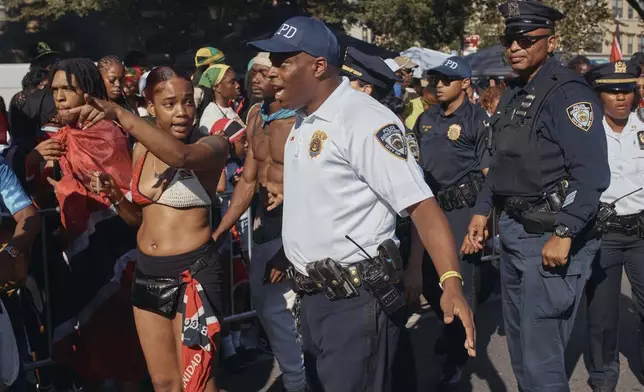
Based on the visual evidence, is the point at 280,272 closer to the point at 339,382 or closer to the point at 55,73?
the point at 339,382

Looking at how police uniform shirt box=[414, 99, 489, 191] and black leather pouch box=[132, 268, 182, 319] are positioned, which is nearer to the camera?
black leather pouch box=[132, 268, 182, 319]

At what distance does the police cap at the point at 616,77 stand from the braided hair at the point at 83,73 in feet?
10.7

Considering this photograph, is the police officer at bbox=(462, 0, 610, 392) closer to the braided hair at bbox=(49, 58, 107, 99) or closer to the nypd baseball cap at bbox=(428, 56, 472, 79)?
the nypd baseball cap at bbox=(428, 56, 472, 79)

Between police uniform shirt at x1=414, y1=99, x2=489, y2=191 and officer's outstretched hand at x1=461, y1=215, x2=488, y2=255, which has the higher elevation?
officer's outstretched hand at x1=461, y1=215, x2=488, y2=255

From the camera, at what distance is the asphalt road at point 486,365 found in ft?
19.8

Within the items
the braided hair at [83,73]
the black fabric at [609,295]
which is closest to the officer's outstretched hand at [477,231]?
the black fabric at [609,295]

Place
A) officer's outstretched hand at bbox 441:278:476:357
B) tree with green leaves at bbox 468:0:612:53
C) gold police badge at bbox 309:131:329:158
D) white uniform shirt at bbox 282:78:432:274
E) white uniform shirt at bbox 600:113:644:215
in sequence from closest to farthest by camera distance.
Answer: officer's outstretched hand at bbox 441:278:476:357 < white uniform shirt at bbox 282:78:432:274 < gold police badge at bbox 309:131:329:158 < white uniform shirt at bbox 600:113:644:215 < tree with green leaves at bbox 468:0:612:53

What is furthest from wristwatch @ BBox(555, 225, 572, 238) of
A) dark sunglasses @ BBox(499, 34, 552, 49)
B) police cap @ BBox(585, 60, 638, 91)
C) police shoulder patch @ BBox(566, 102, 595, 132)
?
police cap @ BBox(585, 60, 638, 91)

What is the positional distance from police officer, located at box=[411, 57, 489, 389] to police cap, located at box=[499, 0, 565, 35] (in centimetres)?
179

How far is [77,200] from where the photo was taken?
5.17 m

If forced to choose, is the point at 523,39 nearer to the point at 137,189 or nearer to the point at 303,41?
the point at 303,41

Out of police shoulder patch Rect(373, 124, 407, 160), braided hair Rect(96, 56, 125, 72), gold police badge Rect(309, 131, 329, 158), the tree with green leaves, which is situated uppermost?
police shoulder patch Rect(373, 124, 407, 160)

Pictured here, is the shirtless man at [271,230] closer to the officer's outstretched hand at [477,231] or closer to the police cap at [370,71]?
the police cap at [370,71]

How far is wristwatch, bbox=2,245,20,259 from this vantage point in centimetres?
385
